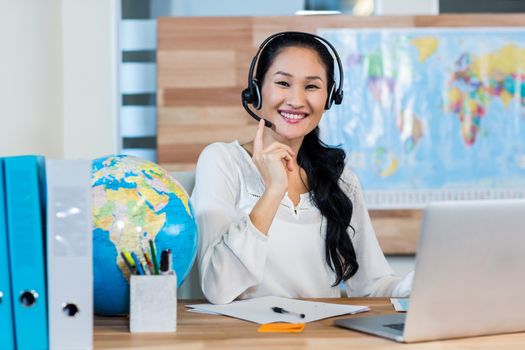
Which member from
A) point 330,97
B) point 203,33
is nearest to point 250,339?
point 330,97

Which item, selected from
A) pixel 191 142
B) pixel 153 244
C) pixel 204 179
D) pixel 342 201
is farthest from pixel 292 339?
pixel 191 142

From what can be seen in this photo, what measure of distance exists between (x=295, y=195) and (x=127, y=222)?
797 millimetres

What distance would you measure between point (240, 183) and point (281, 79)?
296mm

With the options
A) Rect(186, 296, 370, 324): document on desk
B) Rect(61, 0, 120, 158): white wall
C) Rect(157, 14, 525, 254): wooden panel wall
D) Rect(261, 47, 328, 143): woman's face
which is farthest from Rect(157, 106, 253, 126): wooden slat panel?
Rect(186, 296, 370, 324): document on desk

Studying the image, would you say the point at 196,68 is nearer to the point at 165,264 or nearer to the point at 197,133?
the point at 197,133

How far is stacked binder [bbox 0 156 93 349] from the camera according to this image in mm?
1396

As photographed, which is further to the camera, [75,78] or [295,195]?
[75,78]

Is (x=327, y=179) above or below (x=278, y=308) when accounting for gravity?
above

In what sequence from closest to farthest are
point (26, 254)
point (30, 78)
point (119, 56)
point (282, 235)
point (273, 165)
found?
point (26, 254)
point (273, 165)
point (282, 235)
point (30, 78)
point (119, 56)

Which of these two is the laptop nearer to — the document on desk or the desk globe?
the document on desk

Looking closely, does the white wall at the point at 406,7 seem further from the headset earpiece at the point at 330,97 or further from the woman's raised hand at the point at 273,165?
the woman's raised hand at the point at 273,165

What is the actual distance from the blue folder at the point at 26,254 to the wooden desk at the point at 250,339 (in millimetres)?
121

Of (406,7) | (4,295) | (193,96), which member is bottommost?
(4,295)

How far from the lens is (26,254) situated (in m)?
1.41
